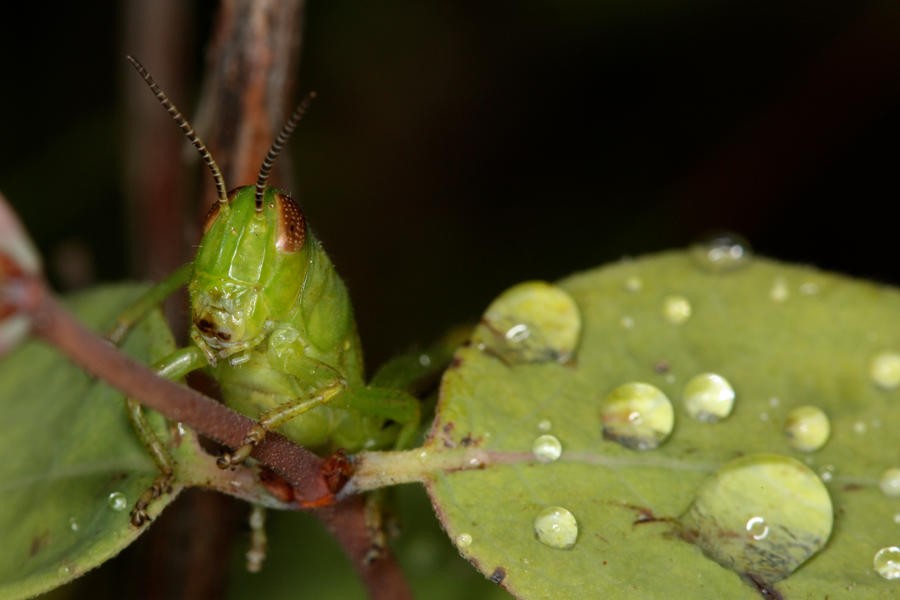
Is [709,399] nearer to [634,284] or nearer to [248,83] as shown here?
[634,284]

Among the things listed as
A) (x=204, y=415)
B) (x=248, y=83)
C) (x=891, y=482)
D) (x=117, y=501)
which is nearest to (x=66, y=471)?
(x=117, y=501)

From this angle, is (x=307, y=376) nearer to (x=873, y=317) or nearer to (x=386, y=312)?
(x=873, y=317)

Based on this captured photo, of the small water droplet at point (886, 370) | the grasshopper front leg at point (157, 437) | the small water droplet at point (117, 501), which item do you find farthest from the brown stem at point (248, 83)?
the small water droplet at point (886, 370)

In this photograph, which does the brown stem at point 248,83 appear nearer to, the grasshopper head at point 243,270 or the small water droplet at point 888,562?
the grasshopper head at point 243,270

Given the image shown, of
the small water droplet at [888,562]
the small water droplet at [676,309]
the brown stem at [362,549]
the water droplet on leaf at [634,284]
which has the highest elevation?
the water droplet on leaf at [634,284]

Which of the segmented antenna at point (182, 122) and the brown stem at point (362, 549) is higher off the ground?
the segmented antenna at point (182, 122)

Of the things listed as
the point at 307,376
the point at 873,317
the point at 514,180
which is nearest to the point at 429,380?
the point at 307,376

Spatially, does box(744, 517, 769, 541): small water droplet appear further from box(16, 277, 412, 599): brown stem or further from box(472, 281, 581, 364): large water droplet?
box(16, 277, 412, 599): brown stem
